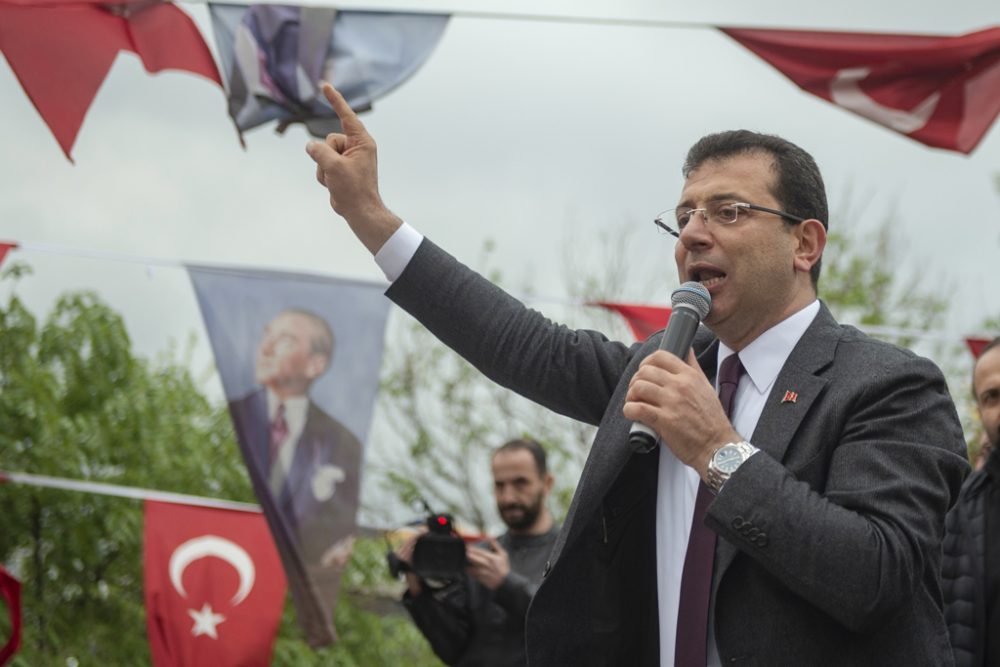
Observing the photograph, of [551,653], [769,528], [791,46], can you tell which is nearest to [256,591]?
[791,46]

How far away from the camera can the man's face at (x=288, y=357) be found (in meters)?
6.26

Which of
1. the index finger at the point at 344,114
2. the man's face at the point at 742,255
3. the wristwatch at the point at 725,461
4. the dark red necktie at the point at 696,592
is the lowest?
the dark red necktie at the point at 696,592

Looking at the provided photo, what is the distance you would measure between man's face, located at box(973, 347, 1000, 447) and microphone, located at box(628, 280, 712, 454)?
68.4 inches

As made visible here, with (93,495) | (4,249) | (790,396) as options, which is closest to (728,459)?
(790,396)

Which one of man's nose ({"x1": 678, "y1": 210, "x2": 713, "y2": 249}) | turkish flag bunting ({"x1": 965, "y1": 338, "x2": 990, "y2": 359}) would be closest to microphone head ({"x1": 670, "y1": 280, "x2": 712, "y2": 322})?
man's nose ({"x1": 678, "y1": 210, "x2": 713, "y2": 249})

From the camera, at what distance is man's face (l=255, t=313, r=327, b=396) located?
20.5ft

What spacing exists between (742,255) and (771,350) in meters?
0.20

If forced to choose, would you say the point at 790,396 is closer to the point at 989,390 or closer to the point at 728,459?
A: the point at 728,459

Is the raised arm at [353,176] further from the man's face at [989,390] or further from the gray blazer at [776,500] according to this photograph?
the man's face at [989,390]

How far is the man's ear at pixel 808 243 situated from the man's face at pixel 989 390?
4.81 ft

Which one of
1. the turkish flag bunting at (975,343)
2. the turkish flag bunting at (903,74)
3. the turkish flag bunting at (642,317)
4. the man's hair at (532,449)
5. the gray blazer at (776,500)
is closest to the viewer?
the gray blazer at (776,500)

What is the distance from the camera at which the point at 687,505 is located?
8.36 ft

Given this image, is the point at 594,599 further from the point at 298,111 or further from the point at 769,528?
the point at 298,111

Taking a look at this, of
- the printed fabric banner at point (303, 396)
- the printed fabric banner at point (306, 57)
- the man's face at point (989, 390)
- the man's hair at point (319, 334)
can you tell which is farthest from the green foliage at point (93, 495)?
the man's face at point (989, 390)
